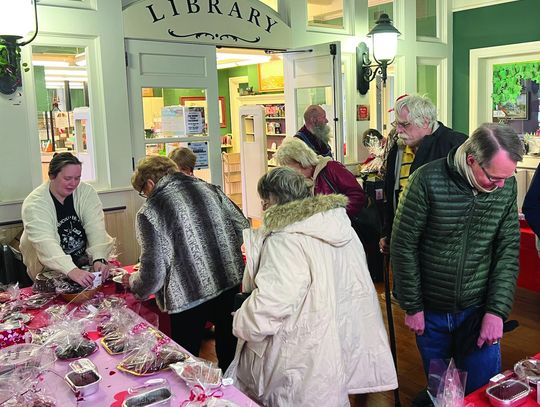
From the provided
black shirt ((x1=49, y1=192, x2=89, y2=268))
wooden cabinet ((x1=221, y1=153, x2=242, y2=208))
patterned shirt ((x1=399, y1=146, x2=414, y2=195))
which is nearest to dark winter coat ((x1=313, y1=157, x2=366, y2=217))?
patterned shirt ((x1=399, y1=146, x2=414, y2=195))

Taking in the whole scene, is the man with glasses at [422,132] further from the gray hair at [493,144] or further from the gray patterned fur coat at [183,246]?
the gray patterned fur coat at [183,246]

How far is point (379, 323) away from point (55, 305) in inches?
59.2

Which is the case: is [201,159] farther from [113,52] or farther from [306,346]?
[306,346]

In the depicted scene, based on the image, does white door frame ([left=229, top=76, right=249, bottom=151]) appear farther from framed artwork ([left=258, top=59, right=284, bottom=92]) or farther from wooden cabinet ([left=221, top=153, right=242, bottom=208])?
wooden cabinet ([left=221, top=153, right=242, bottom=208])

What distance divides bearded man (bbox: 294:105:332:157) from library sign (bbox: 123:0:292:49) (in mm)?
1265

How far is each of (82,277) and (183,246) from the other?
611 millimetres

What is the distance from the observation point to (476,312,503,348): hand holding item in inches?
81.1

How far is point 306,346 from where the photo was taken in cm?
205

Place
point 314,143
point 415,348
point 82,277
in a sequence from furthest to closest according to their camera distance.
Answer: point 314,143 < point 415,348 < point 82,277

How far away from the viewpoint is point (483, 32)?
6.69m

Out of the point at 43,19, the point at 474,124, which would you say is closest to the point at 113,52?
the point at 43,19

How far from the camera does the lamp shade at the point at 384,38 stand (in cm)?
544

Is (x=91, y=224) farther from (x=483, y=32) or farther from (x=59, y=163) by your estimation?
(x=483, y=32)

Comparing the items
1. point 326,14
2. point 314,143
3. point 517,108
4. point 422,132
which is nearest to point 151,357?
point 422,132
